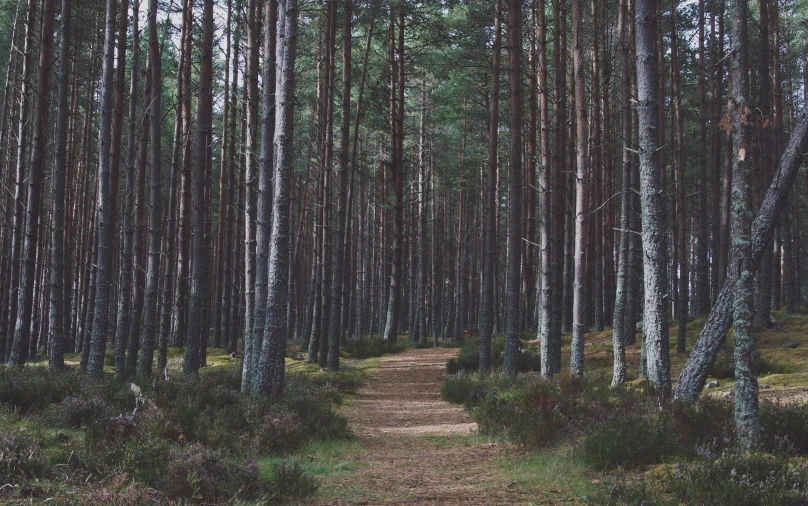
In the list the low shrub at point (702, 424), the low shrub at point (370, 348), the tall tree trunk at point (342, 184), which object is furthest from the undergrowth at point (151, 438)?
the low shrub at point (370, 348)

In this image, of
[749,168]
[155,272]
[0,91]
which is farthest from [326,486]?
[0,91]

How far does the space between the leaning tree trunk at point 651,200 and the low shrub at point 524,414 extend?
1553mm

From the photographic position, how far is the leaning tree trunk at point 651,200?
9.12 m

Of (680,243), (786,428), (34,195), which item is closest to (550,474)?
(786,428)

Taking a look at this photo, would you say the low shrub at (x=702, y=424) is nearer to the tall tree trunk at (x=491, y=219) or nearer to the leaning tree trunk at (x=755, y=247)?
the leaning tree trunk at (x=755, y=247)

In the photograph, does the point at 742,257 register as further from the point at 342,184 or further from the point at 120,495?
the point at 342,184

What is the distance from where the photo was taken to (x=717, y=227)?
22.1 m

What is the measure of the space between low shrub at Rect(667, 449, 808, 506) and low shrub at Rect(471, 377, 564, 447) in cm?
261

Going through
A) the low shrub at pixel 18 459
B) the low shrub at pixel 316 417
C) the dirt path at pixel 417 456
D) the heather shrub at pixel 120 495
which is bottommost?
the dirt path at pixel 417 456

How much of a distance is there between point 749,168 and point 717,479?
3.23 m

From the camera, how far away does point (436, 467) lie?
7.76 m

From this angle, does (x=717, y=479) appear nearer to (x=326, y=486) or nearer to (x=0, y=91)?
(x=326, y=486)

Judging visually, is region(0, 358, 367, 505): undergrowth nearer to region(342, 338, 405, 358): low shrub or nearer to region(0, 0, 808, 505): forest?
region(0, 0, 808, 505): forest

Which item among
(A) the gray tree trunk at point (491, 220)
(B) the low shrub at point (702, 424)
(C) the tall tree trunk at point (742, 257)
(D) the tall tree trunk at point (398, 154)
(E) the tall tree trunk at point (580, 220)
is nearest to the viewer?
(C) the tall tree trunk at point (742, 257)
